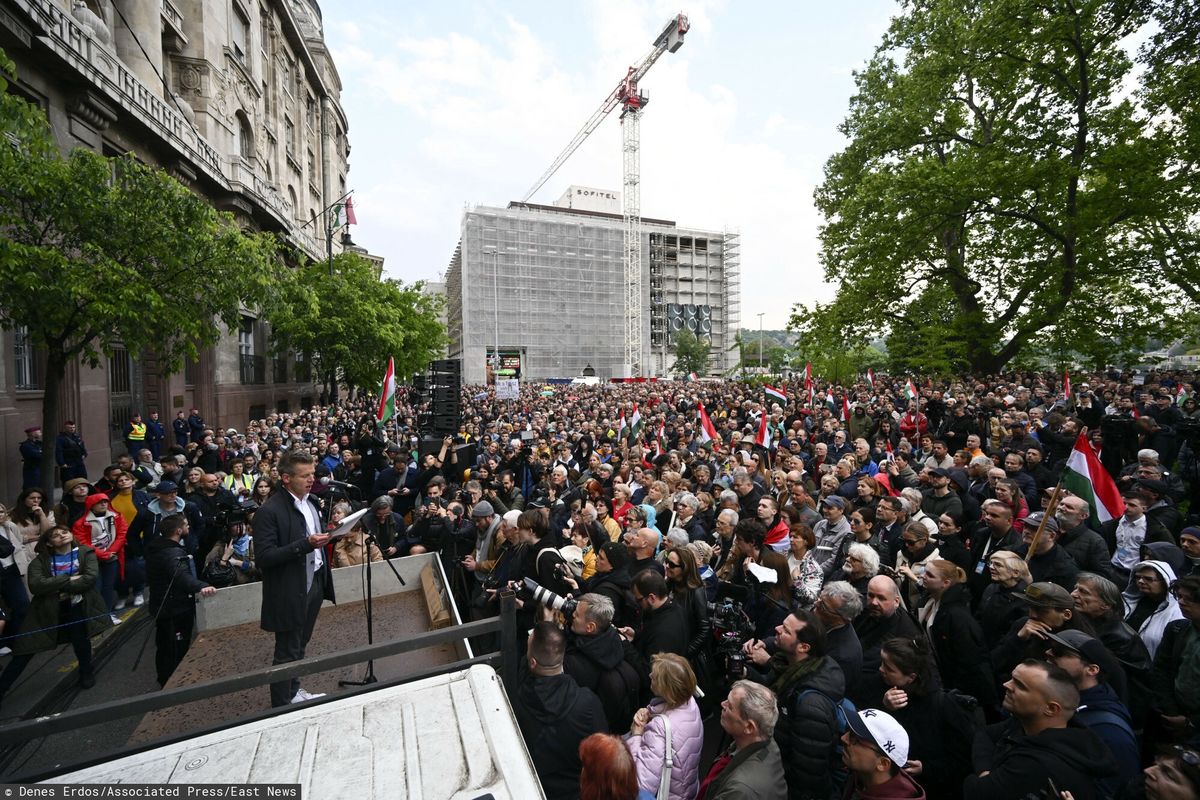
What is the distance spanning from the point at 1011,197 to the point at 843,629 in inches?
730

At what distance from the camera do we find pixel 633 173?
99.6 m

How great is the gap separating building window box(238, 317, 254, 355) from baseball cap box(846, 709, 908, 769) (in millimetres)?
27575

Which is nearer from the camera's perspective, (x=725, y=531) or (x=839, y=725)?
(x=839, y=725)

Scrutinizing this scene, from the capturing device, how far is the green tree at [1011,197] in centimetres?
1612

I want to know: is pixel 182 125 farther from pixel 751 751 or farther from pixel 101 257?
pixel 751 751

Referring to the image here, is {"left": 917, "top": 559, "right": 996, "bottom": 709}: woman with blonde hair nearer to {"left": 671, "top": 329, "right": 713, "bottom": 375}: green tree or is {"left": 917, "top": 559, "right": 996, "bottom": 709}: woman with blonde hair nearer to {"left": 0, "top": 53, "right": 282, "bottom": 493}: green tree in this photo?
{"left": 0, "top": 53, "right": 282, "bottom": 493}: green tree

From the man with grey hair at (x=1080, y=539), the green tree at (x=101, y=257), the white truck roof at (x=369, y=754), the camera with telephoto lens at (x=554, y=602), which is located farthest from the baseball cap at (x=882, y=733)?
the green tree at (x=101, y=257)

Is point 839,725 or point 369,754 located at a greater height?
point 369,754

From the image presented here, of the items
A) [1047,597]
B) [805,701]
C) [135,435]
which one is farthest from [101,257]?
[1047,597]

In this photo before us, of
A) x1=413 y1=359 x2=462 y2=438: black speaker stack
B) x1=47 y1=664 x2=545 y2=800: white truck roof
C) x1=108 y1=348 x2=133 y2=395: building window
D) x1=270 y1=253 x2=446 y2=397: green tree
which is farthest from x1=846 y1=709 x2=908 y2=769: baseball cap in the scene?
x1=270 y1=253 x2=446 y2=397: green tree

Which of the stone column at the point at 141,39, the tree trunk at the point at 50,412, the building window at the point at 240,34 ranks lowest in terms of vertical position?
the tree trunk at the point at 50,412

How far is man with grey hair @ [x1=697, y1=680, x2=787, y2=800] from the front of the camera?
265 centimetres

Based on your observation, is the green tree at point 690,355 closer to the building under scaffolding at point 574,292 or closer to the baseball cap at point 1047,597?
the building under scaffolding at point 574,292

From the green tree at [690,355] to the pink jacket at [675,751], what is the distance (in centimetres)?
7668
